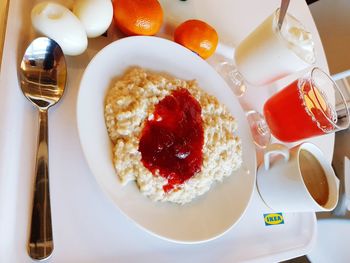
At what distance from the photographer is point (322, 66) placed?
1403 mm

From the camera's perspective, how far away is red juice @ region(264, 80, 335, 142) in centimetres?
102

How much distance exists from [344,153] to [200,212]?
1134mm

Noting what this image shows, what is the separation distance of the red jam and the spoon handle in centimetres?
22

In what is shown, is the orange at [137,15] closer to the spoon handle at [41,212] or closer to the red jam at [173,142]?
the red jam at [173,142]

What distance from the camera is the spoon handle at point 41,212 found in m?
0.67

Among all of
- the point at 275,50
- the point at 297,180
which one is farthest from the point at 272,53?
the point at 297,180

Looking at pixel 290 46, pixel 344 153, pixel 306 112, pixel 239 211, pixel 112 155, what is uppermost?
pixel 290 46

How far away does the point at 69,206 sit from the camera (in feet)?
2.46

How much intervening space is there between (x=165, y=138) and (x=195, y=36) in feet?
1.28

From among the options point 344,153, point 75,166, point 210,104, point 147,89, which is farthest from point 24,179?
point 344,153

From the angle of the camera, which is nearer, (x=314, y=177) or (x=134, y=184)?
(x=134, y=184)

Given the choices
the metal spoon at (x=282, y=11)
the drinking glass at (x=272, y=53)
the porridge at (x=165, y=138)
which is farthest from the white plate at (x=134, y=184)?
the metal spoon at (x=282, y=11)

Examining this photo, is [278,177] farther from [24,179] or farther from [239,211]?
[24,179]

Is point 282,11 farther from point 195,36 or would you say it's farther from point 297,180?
point 297,180
